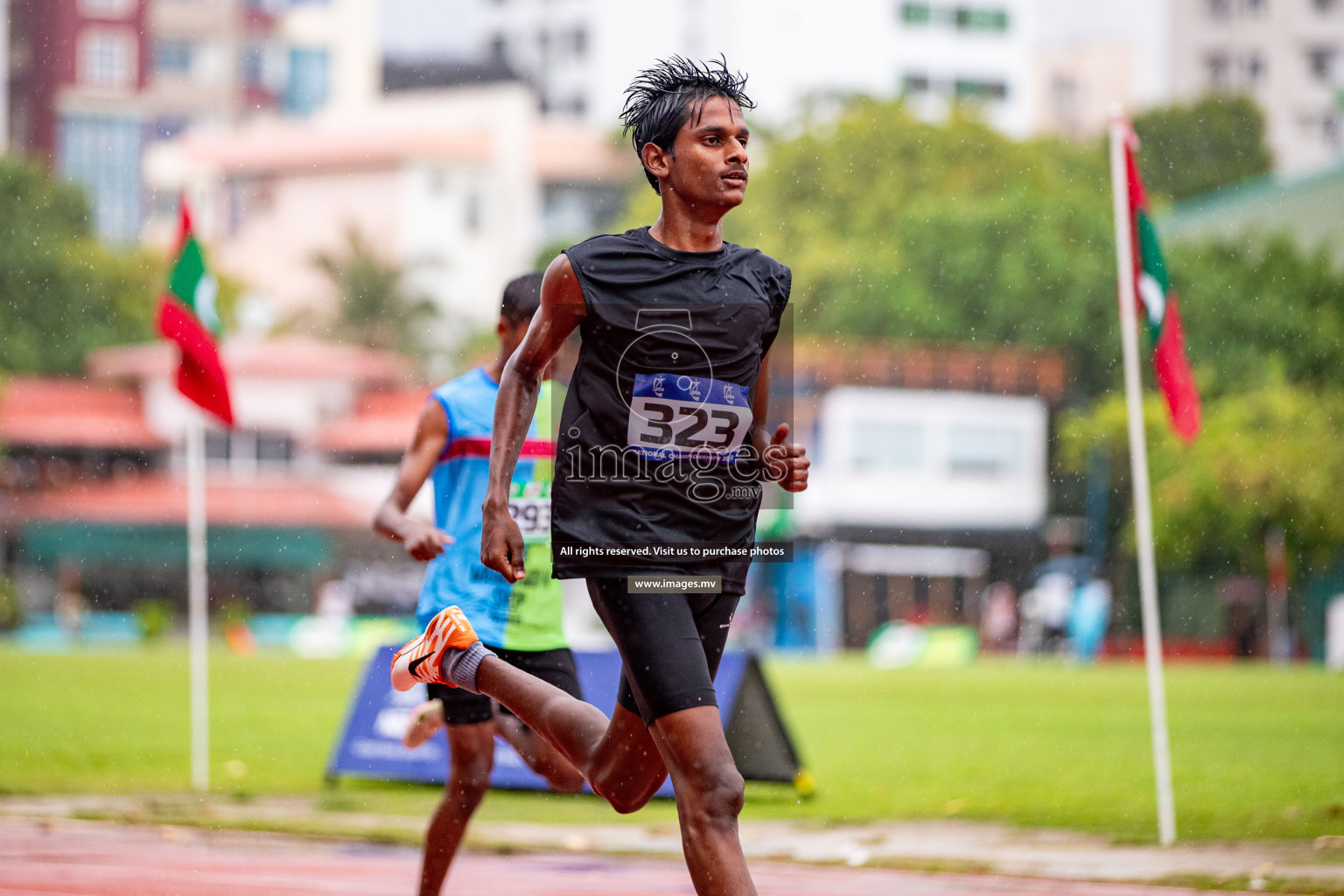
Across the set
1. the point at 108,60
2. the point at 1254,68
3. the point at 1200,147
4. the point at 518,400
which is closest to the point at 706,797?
the point at 518,400

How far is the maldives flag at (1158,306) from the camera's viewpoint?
344 inches

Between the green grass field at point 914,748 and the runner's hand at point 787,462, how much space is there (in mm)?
4167

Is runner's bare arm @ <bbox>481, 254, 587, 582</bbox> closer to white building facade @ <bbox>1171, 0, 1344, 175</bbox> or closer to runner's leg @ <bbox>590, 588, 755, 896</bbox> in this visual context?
runner's leg @ <bbox>590, 588, 755, 896</bbox>

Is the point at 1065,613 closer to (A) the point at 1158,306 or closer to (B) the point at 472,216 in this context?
(A) the point at 1158,306

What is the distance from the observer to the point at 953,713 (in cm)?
1831

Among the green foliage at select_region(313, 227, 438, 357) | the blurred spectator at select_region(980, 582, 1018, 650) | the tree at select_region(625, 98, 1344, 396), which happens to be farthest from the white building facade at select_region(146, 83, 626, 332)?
the blurred spectator at select_region(980, 582, 1018, 650)

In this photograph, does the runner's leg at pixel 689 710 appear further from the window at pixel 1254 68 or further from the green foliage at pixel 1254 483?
the window at pixel 1254 68

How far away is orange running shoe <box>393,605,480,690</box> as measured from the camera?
16.8 ft

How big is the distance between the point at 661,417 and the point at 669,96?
83 centimetres

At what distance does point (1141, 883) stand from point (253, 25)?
87077 millimetres

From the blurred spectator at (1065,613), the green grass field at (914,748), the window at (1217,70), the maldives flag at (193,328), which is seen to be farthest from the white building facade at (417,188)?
the maldives flag at (193,328)

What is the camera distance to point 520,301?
19.0 feet

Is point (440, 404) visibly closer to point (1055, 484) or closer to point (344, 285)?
point (1055, 484)

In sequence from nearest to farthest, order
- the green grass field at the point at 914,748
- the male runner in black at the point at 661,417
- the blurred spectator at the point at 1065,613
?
the male runner in black at the point at 661,417 → the green grass field at the point at 914,748 → the blurred spectator at the point at 1065,613
